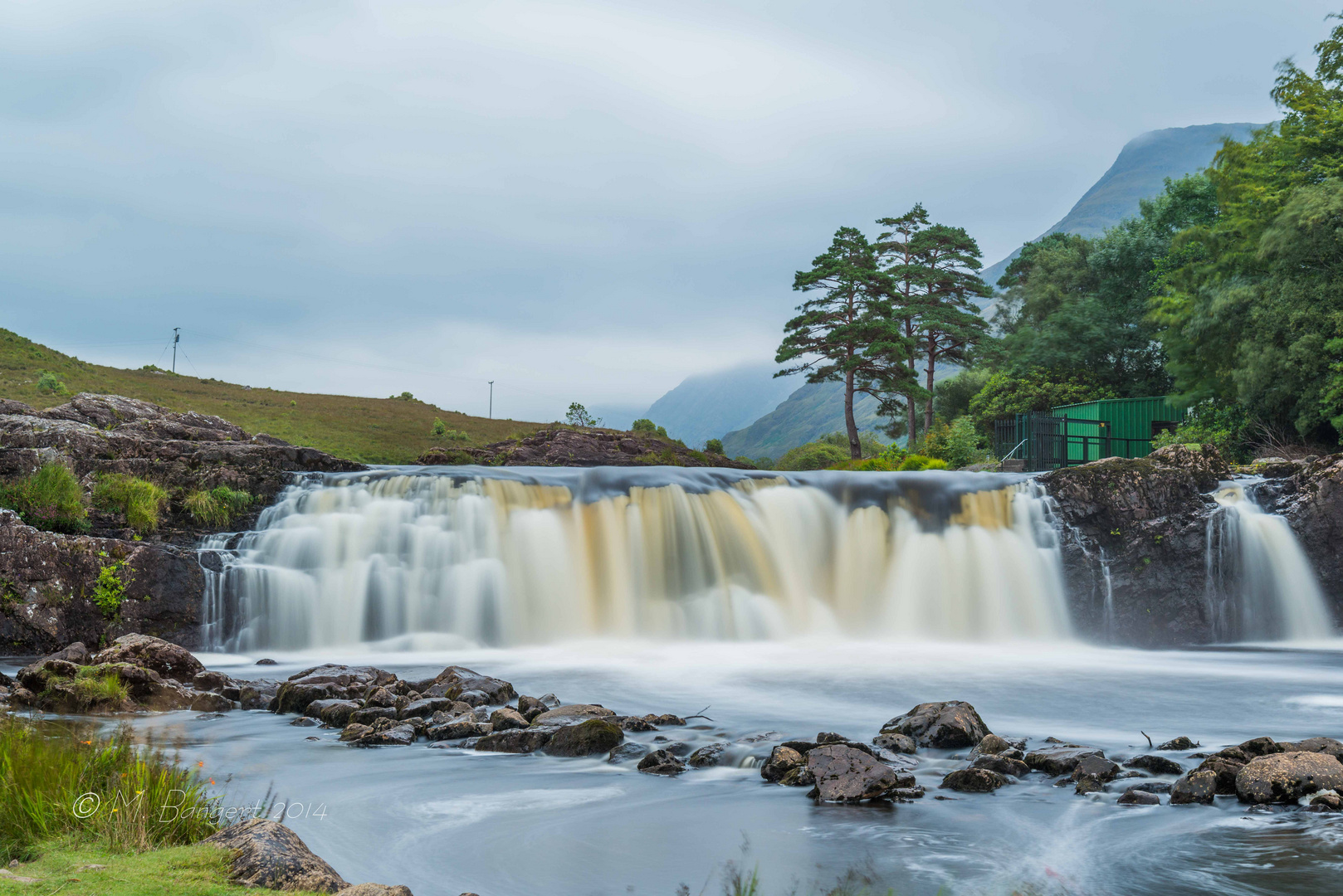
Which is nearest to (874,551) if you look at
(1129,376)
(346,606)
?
(346,606)

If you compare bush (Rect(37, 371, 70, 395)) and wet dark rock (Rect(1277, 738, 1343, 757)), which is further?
bush (Rect(37, 371, 70, 395))

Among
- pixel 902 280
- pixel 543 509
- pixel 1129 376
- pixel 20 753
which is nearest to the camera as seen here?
pixel 20 753

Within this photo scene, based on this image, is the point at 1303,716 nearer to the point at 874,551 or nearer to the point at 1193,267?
the point at 874,551

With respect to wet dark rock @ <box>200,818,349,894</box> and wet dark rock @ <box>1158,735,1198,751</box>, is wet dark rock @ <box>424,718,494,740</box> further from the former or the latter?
wet dark rock @ <box>1158,735,1198,751</box>

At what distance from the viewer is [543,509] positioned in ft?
59.5

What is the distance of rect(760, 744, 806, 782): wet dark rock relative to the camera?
733 cm

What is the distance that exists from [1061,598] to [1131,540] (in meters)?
1.93

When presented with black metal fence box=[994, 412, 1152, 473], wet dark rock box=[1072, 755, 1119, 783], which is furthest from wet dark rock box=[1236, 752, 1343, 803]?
black metal fence box=[994, 412, 1152, 473]

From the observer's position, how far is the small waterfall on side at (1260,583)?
721 inches

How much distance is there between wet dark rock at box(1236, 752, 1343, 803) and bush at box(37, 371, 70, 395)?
53.0 meters

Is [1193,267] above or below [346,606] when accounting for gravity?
above

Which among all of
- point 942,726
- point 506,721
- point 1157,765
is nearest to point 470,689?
point 506,721

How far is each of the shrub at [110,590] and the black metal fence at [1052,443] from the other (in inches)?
1067

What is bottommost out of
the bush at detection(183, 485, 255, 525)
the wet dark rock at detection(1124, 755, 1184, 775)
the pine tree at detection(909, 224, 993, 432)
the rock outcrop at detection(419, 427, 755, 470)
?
the wet dark rock at detection(1124, 755, 1184, 775)
